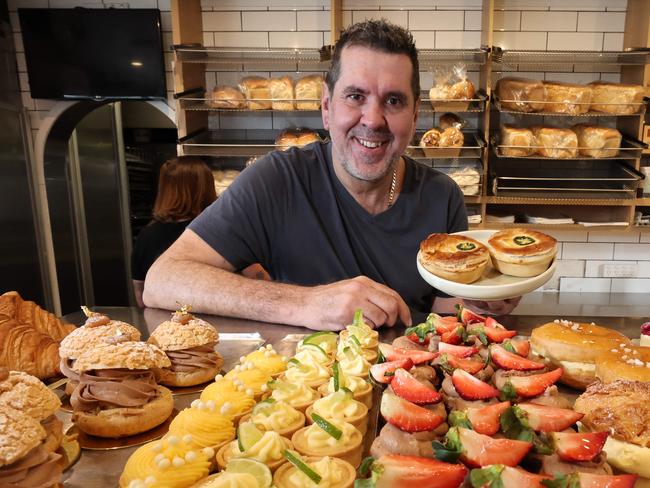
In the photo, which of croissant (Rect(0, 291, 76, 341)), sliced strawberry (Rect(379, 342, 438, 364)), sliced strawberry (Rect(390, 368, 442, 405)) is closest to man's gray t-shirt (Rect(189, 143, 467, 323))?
croissant (Rect(0, 291, 76, 341))

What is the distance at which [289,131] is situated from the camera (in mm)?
3605

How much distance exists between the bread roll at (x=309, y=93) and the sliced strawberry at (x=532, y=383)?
2554 mm

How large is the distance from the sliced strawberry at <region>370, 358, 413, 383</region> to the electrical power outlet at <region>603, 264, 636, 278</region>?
3.28m

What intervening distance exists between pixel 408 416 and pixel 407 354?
32 cm

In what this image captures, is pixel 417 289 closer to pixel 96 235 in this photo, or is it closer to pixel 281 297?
pixel 281 297

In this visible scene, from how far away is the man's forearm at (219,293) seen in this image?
1865 mm

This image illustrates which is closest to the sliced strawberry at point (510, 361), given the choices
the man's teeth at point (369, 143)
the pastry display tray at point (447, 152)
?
the man's teeth at point (369, 143)

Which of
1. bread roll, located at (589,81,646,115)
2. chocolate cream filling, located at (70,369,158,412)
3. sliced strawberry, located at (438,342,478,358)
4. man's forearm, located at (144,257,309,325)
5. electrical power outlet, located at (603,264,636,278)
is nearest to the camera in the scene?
chocolate cream filling, located at (70,369,158,412)

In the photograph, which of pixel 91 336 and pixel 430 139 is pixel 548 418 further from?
pixel 430 139

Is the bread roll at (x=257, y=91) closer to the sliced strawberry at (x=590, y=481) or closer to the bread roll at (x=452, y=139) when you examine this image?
the bread roll at (x=452, y=139)

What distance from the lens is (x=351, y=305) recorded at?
1742mm

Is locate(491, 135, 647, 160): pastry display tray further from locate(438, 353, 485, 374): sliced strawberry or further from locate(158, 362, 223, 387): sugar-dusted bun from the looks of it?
locate(158, 362, 223, 387): sugar-dusted bun

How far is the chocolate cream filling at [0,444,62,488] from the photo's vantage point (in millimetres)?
934

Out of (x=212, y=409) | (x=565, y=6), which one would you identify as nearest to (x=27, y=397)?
(x=212, y=409)
